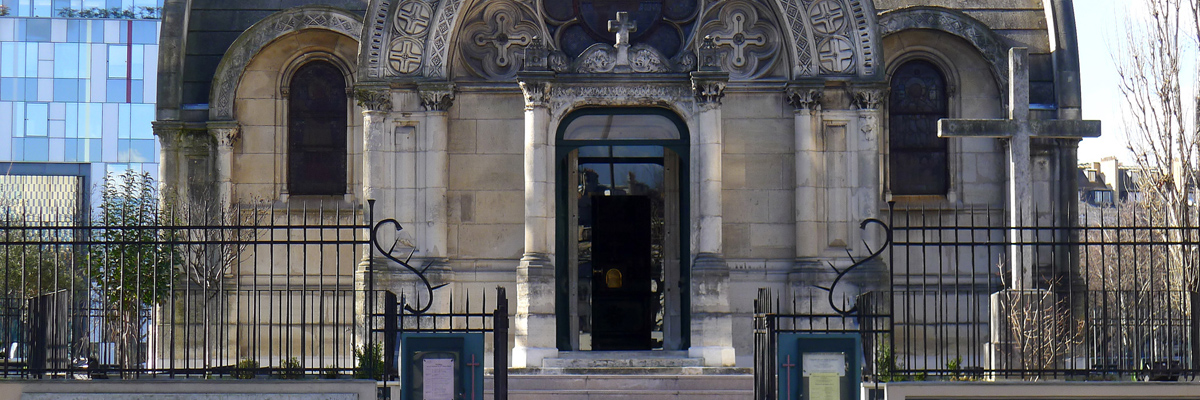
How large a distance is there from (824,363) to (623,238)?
6372 millimetres

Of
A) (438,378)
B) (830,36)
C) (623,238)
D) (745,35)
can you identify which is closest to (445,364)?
(438,378)

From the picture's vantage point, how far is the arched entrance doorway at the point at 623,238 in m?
17.4

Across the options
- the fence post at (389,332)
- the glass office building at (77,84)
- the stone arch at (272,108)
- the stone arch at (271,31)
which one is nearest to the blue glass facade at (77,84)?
the glass office building at (77,84)

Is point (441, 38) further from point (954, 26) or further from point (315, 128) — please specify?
point (954, 26)

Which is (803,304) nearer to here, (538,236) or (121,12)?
(538,236)

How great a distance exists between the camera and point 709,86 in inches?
666

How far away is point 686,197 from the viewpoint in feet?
57.2

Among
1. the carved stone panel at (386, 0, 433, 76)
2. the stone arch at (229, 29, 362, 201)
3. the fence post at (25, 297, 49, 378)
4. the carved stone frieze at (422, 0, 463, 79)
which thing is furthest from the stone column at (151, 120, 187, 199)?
the fence post at (25, 297, 49, 378)

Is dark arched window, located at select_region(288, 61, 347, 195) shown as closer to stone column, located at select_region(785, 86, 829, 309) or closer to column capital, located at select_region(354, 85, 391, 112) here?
column capital, located at select_region(354, 85, 391, 112)

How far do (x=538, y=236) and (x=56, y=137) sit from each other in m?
56.9

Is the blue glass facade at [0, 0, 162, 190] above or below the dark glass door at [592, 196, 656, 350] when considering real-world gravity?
above

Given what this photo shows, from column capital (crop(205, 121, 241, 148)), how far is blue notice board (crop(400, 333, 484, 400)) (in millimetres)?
7823

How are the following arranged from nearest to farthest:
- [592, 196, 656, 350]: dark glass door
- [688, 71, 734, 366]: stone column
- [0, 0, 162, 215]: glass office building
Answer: [688, 71, 734, 366]: stone column < [592, 196, 656, 350]: dark glass door < [0, 0, 162, 215]: glass office building

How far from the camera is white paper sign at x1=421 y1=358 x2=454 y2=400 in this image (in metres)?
12.1
